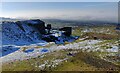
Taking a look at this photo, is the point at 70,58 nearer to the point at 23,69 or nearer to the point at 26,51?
the point at 23,69

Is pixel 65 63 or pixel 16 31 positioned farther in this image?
pixel 16 31

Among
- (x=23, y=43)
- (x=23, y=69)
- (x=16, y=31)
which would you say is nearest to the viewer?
(x=23, y=69)

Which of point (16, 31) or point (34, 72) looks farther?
point (16, 31)

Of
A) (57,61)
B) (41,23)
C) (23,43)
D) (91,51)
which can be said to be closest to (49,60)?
(57,61)

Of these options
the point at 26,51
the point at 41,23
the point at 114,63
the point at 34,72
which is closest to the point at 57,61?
the point at 34,72

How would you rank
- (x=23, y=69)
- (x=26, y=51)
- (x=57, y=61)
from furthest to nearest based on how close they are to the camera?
(x=26, y=51), (x=57, y=61), (x=23, y=69)

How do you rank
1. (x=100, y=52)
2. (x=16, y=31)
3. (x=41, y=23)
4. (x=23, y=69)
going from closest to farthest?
(x=23, y=69)
(x=100, y=52)
(x=16, y=31)
(x=41, y=23)

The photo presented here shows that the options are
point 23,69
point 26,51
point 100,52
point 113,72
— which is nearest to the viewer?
point 113,72

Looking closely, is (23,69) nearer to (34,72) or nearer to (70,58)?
(34,72)
